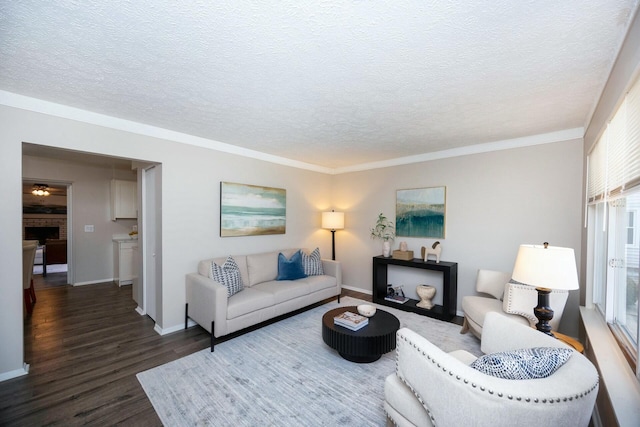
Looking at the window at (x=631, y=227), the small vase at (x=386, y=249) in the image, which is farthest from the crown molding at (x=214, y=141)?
the window at (x=631, y=227)

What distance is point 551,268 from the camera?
68.1 inches

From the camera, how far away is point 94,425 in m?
A: 1.78

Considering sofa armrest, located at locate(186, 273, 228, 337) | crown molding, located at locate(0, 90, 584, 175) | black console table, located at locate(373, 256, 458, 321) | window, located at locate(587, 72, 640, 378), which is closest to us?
window, located at locate(587, 72, 640, 378)

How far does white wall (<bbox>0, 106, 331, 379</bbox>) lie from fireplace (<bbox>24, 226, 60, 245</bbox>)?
26.9ft

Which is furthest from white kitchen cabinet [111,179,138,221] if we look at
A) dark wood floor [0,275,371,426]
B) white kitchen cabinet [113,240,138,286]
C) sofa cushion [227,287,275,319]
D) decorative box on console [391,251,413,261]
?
decorative box on console [391,251,413,261]

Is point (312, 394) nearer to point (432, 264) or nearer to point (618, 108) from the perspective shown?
point (432, 264)

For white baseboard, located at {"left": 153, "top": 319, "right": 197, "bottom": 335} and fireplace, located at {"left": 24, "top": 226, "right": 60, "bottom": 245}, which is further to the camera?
fireplace, located at {"left": 24, "top": 226, "right": 60, "bottom": 245}

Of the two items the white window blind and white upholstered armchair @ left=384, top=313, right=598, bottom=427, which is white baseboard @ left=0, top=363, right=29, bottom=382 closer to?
white upholstered armchair @ left=384, top=313, right=598, bottom=427

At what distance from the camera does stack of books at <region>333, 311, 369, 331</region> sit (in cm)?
257

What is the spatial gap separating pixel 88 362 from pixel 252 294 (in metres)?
1.63

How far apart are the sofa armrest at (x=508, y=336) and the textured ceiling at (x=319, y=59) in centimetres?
172

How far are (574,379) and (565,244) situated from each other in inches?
111

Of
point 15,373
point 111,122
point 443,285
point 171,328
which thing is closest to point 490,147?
point 443,285

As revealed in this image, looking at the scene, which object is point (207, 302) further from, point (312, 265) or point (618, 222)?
point (618, 222)
